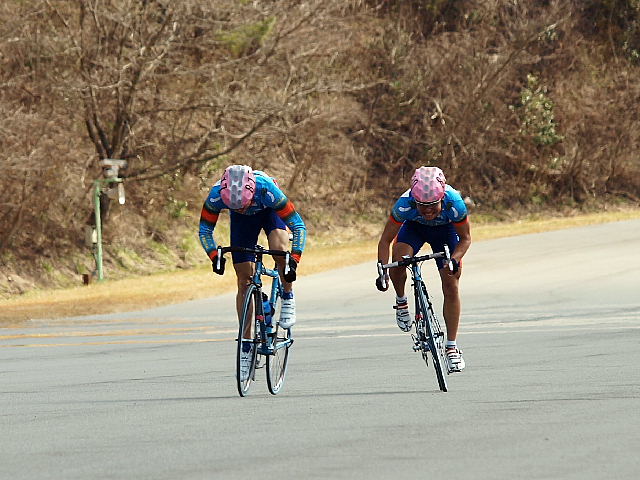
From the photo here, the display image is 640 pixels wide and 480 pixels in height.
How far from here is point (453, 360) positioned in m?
10.6

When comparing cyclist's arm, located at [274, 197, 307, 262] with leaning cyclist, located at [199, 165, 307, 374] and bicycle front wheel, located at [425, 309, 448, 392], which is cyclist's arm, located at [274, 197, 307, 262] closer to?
leaning cyclist, located at [199, 165, 307, 374]

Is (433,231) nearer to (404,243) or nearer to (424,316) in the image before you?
(404,243)

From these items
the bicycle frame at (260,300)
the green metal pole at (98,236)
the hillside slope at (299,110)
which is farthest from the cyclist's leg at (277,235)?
the green metal pole at (98,236)

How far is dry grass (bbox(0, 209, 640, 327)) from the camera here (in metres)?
21.5

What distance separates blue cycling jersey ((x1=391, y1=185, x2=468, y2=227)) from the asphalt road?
1.29 metres

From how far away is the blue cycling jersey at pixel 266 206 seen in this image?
9992 mm

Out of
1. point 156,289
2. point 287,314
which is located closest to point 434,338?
point 287,314

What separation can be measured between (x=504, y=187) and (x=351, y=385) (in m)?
31.8

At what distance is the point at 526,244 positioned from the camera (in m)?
31.8

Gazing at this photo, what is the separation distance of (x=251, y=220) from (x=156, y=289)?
1488 cm

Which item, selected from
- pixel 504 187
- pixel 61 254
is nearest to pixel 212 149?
pixel 61 254

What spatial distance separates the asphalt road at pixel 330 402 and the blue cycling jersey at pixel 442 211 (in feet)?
4.23

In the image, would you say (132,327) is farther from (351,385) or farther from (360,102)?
(360,102)

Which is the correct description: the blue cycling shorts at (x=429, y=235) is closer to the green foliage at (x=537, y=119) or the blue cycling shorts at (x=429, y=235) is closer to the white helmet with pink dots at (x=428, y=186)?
the white helmet with pink dots at (x=428, y=186)
